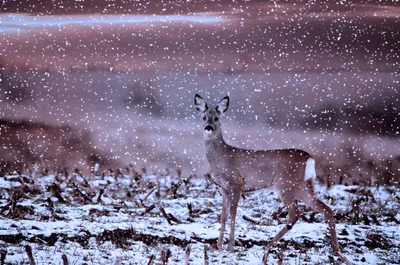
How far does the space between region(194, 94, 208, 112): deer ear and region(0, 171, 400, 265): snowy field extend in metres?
2.09

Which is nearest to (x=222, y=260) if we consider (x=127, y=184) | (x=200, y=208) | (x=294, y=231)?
(x=294, y=231)

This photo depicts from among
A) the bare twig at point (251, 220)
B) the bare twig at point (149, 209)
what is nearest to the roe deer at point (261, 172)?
the bare twig at point (251, 220)

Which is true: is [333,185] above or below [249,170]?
below

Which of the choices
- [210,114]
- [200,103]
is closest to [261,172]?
[210,114]

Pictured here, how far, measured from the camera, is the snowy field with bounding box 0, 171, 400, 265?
7.71 meters

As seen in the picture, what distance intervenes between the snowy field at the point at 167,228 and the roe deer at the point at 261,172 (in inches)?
22.8

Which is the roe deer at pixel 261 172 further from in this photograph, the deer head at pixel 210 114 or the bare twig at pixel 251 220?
the bare twig at pixel 251 220

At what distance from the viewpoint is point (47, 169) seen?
1711 cm

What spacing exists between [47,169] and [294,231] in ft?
32.2

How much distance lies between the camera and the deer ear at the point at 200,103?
10.7 meters

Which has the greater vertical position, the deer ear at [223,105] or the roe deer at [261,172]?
the deer ear at [223,105]

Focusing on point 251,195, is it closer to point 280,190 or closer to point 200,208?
point 200,208

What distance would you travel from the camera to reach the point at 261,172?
32.9 feet

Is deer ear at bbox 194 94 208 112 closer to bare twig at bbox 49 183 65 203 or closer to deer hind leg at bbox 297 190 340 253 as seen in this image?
deer hind leg at bbox 297 190 340 253
